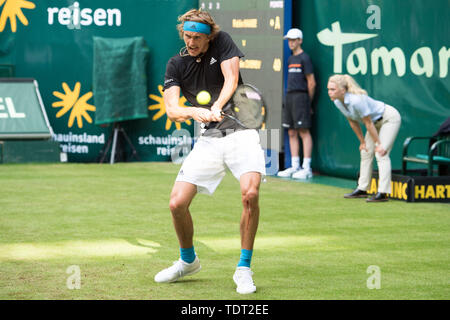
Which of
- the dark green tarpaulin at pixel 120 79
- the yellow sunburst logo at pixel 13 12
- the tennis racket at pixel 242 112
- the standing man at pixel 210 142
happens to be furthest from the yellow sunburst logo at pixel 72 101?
the standing man at pixel 210 142

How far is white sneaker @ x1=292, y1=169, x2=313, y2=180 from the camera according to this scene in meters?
13.0

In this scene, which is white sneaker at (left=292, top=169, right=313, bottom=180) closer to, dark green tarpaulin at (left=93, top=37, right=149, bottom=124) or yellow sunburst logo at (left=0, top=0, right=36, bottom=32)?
dark green tarpaulin at (left=93, top=37, right=149, bottom=124)

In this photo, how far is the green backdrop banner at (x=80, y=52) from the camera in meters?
15.1

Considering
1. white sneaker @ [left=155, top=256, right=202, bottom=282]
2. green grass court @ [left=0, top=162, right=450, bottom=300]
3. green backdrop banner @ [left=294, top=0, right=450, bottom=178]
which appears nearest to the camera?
green grass court @ [left=0, top=162, right=450, bottom=300]

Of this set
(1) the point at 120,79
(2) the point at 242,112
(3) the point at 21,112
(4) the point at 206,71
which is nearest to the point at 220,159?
(4) the point at 206,71

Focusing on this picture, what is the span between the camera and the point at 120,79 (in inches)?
594

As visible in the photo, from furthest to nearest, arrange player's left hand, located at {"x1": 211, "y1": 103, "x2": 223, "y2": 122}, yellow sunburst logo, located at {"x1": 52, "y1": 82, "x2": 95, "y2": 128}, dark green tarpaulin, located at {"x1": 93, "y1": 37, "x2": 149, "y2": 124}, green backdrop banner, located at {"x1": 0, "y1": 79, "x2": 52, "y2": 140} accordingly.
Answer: yellow sunburst logo, located at {"x1": 52, "y1": 82, "x2": 95, "y2": 128}, dark green tarpaulin, located at {"x1": 93, "y1": 37, "x2": 149, "y2": 124}, green backdrop banner, located at {"x1": 0, "y1": 79, "x2": 52, "y2": 140}, player's left hand, located at {"x1": 211, "y1": 103, "x2": 223, "y2": 122}

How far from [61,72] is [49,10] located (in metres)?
1.17

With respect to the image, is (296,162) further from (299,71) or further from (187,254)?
(187,254)

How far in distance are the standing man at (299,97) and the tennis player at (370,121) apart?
282 centimetres

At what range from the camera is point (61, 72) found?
1528 centimetres

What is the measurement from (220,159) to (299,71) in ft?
25.8

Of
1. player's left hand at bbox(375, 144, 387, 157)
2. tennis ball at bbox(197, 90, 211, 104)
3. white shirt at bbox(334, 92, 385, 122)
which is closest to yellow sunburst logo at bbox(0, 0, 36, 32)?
white shirt at bbox(334, 92, 385, 122)

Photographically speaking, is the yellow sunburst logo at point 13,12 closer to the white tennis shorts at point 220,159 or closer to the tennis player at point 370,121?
the tennis player at point 370,121
